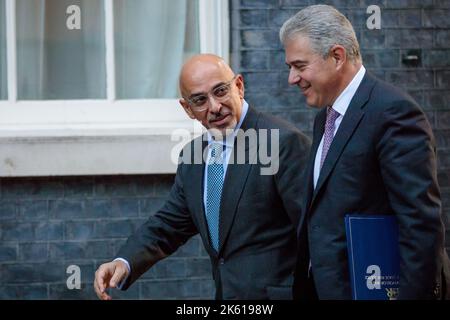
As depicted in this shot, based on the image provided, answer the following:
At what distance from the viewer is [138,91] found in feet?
22.6

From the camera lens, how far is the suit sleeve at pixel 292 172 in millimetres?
3957

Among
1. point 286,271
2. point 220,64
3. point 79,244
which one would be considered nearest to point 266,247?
point 286,271

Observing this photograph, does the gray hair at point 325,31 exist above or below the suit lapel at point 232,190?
above

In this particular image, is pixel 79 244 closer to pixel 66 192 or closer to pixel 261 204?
pixel 66 192

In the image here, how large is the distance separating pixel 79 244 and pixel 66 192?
0.37 m

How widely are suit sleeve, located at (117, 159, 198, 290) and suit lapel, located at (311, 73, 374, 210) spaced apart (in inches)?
41.4

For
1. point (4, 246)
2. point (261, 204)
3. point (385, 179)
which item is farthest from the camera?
point (4, 246)

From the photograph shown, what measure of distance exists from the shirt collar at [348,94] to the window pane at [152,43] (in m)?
3.46

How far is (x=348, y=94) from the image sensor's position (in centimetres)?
352

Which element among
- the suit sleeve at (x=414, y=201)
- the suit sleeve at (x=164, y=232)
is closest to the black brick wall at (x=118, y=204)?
the suit sleeve at (x=164, y=232)

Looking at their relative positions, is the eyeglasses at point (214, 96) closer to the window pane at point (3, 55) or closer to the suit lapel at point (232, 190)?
the suit lapel at point (232, 190)

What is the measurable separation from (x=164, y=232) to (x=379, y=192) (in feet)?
4.32

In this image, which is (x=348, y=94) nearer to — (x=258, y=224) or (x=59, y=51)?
(x=258, y=224)

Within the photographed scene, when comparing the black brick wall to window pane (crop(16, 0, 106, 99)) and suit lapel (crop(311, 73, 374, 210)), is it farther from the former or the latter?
suit lapel (crop(311, 73, 374, 210))
